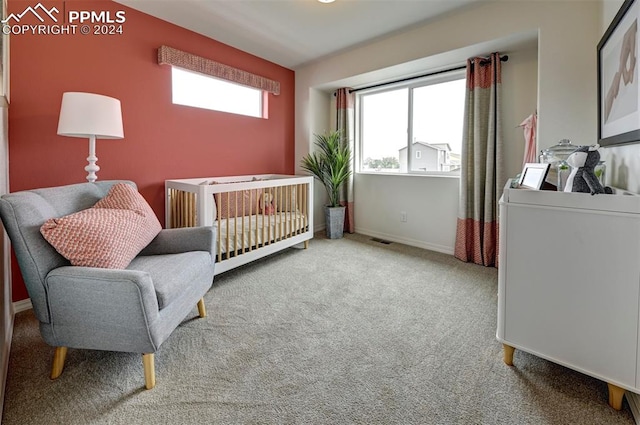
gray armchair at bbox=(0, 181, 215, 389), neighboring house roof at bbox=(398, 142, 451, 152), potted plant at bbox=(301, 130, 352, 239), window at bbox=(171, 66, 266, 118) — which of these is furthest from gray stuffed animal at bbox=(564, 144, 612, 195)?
window at bbox=(171, 66, 266, 118)

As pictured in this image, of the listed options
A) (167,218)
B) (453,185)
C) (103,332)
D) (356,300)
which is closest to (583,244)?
(356,300)

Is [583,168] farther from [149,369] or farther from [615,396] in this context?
[149,369]

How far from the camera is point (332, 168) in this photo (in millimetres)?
4004

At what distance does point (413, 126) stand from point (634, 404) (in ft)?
10.3

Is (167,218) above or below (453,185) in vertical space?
below

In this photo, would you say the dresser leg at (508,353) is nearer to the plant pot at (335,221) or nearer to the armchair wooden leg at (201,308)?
the armchair wooden leg at (201,308)

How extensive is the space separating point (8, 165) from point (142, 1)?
5.28 feet

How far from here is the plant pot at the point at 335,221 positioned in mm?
4059

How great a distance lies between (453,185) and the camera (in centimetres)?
344

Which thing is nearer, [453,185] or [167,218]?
[167,218]

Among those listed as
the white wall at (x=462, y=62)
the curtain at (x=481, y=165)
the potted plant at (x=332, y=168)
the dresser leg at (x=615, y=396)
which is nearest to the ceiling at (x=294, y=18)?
the white wall at (x=462, y=62)

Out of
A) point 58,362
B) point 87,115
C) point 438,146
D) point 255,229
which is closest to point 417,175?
point 438,146

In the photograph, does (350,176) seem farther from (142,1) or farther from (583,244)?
(583,244)

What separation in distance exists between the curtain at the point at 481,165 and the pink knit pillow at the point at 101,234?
9.42ft
